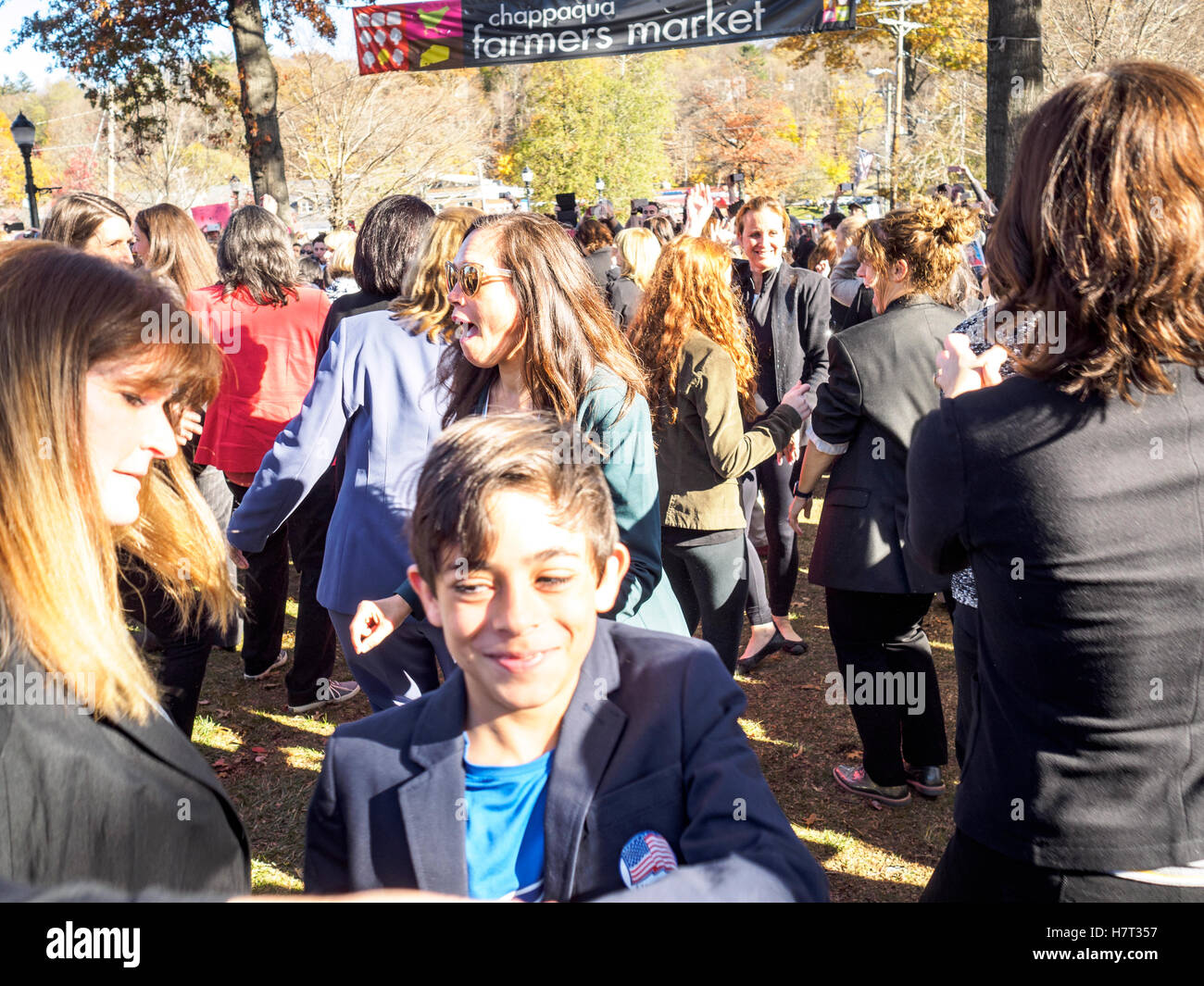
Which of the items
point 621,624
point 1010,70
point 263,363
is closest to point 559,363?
point 621,624

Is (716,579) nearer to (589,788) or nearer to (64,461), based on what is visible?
(589,788)

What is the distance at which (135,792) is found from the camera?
1.32 meters

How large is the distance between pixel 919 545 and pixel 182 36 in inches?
648

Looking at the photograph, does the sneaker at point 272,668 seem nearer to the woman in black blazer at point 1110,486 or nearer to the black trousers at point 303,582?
the black trousers at point 303,582

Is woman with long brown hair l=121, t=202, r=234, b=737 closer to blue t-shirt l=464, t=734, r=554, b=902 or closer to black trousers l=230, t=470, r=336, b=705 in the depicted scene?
black trousers l=230, t=470, r=336, b=705

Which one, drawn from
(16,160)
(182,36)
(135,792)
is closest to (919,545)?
(135,792)

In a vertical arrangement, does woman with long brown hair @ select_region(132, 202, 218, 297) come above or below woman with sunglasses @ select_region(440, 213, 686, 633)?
above

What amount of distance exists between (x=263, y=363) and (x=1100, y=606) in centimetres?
409

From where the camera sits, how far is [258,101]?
13.2 meters

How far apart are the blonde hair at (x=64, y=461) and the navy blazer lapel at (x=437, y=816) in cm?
41

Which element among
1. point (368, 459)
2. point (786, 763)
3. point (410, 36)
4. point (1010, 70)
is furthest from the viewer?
point (410, 36)

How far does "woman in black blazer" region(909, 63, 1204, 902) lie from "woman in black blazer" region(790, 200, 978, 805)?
1894 millimetres

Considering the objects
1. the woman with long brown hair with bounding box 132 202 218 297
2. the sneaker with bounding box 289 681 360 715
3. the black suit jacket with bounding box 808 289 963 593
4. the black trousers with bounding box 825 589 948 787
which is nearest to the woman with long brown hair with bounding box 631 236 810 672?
the black suit jacket with bounding box 808 289 963 593

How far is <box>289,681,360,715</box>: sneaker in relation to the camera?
16.7ft
